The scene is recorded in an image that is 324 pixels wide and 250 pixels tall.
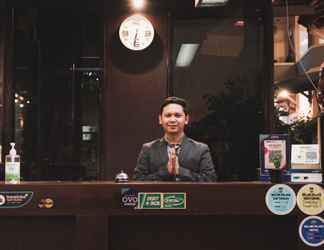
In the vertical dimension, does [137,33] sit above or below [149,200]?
above

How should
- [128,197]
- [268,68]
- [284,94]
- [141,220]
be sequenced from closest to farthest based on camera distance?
[128,197], [141,220], [268,68], [284,94]

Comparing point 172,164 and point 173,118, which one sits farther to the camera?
point 173,118

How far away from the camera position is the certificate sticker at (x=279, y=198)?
2.79m

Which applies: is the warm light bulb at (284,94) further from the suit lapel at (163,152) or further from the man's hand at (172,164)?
the man's hand at (172,164)

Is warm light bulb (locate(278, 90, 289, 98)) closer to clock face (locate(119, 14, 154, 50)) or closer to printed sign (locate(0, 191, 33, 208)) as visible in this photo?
clock face (locate(119, 14, 154, 50))

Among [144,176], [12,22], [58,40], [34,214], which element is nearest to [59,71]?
[58,40]

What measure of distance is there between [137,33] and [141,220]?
382 cm

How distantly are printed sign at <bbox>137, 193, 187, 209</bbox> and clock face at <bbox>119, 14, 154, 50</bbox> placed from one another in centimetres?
378

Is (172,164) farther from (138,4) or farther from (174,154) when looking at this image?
(138,4)

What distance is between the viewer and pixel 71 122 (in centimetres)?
647

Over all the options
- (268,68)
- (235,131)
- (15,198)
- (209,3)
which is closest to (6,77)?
(209,3)

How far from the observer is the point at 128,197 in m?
2.77

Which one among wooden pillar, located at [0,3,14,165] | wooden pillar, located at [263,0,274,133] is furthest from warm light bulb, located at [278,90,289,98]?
wooden pillar, located at [0,3,14,165]

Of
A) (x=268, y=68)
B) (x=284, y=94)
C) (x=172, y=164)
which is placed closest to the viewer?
(x=172, y=164)
